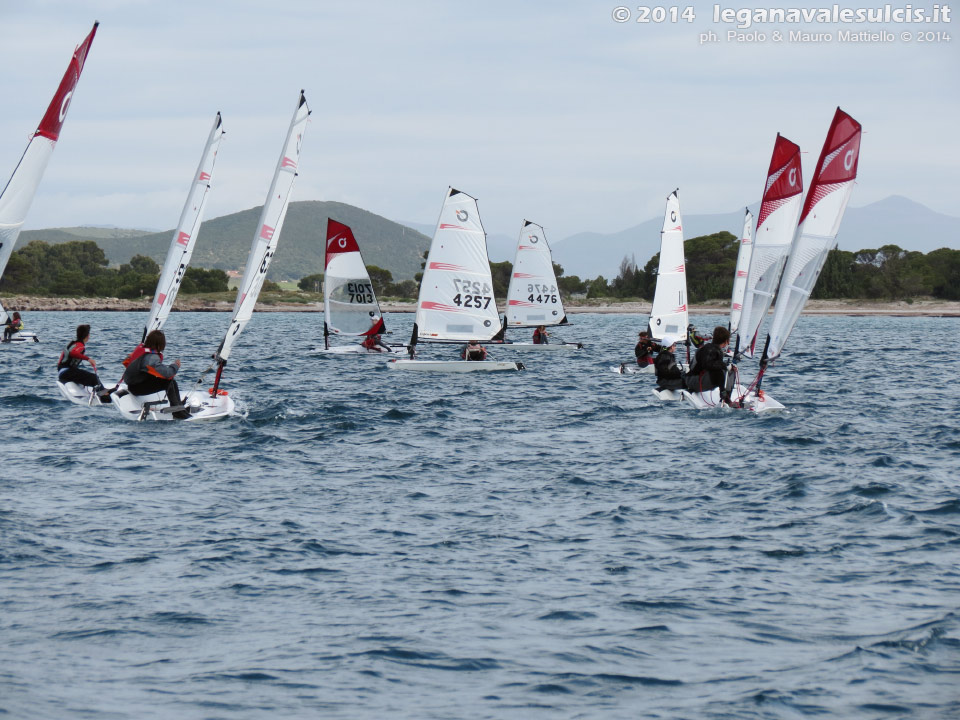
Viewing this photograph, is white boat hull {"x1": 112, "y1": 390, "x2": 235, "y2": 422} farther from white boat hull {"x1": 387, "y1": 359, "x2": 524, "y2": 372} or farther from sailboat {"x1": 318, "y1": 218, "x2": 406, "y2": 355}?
sailboat {"x1": 318, "y1": 218, "x2": 406, "y2": 355}

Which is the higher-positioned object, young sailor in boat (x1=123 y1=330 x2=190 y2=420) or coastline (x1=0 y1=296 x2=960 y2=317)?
coastline (x1=0 y1=296 x2=960 y2=317)

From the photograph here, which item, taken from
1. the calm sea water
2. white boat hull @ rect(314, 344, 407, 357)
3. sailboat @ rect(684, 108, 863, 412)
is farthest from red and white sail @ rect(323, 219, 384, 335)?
sailboat @ rect(684, 108, 863, 412)

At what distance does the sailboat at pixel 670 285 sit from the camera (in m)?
35.0

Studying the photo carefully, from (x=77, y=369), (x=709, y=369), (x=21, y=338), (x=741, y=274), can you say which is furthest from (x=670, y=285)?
(x=21, y=338)

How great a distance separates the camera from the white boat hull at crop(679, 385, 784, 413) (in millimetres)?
21016

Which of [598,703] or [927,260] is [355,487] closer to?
[598,703]

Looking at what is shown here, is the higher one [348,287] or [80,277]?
[80,277]

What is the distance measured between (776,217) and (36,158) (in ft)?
67.8

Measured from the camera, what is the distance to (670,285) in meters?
35.2

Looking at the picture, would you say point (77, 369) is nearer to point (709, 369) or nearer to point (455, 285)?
point (455, 285)

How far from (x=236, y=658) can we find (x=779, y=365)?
103 ft

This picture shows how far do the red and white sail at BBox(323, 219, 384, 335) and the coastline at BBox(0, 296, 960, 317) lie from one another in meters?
72.5

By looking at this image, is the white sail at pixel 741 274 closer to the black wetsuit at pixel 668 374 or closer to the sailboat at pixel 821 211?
the black wetsuit at pixel 668 374

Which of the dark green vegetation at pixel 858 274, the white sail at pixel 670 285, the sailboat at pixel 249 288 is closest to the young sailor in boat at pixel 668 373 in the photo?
the sailboat at pixel 249 288
